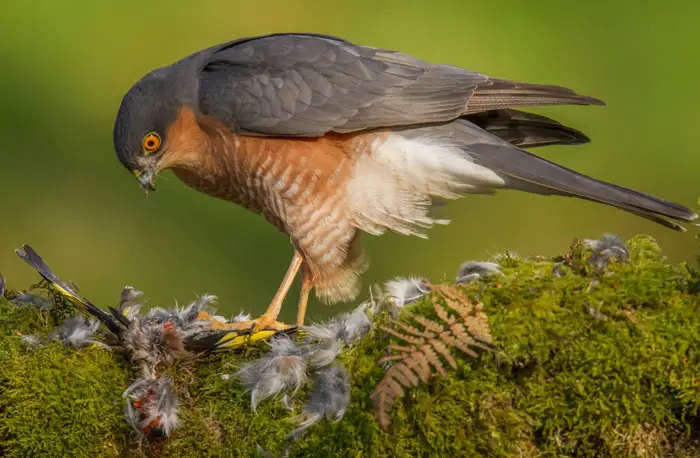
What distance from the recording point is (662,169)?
24.2ft

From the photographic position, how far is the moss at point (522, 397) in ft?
8.00

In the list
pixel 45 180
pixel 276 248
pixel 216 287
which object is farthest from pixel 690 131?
pixel 45 180

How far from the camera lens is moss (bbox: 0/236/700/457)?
2439 mm

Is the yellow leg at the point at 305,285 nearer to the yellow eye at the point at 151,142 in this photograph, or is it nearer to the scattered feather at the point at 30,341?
the yellow eye at the point at 151,142

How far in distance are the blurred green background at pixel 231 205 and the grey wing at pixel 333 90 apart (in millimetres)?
2404

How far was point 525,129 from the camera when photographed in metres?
4.45

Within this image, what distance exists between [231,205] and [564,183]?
440 cm

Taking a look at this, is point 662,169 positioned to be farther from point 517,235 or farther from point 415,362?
point 415,362

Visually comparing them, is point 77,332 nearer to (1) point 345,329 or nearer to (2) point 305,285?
(1) point 345,329

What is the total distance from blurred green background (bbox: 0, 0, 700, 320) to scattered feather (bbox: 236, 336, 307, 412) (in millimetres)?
3648

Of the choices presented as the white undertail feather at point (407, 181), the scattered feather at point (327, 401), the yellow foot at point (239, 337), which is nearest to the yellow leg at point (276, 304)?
the yellow foot at point (239, 337)

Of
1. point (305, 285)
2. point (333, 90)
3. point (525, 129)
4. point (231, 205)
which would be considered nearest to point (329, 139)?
point (333, 90)

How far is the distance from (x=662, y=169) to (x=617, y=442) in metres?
5.33

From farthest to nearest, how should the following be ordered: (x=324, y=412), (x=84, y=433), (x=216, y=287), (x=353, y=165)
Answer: (x=216, y=287) < (x=353, y=165) < (x=84, y=433) < (x=324, y=412)
